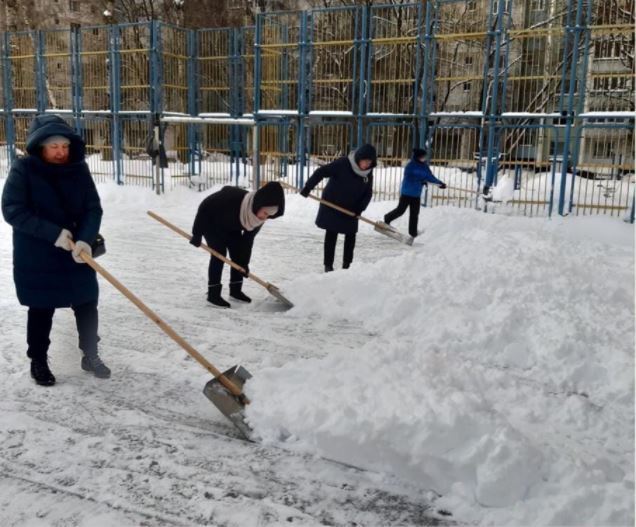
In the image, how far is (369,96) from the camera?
46.2 ft

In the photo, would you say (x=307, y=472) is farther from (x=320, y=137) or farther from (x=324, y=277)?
(x=320, y=137)

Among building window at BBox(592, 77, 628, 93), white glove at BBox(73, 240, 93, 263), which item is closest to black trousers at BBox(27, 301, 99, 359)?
white glove at BBox(73, 240, 93, 263)

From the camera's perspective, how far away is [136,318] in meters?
5.42

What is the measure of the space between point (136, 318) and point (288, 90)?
12018 mm

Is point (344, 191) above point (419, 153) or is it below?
below

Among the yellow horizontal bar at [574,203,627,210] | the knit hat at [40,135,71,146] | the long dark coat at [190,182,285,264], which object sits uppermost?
the knit hat at [40,135,71,146]

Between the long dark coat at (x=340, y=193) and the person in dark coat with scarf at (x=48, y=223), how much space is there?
3.57m

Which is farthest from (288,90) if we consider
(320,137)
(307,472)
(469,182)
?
(307,472)

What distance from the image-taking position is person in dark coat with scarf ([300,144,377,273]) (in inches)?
283

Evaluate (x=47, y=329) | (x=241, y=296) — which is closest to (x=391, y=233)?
(x=241, y=296)

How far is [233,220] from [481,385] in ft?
9.13

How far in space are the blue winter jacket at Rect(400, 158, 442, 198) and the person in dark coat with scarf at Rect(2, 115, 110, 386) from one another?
261 inches

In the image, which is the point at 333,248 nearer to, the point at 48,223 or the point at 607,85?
the point at 48,223

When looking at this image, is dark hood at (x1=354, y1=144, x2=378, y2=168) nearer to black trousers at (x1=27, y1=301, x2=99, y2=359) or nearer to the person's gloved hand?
the person's gloved hand
